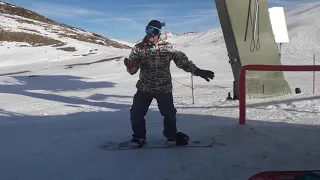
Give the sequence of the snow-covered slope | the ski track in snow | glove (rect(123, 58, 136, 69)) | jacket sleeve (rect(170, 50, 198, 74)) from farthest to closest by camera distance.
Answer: the snow-covered slope
jacket sleeve (rect(170, 50, 198, 74))
glove (rect(123, 58, 136, 69))
the ski track in snow

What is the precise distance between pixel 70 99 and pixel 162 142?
876 cm

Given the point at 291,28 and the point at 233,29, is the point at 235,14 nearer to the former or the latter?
the point at 233,29

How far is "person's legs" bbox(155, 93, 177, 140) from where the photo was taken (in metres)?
5.18

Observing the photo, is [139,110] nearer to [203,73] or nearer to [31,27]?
[203,73]

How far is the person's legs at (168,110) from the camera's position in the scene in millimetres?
5176

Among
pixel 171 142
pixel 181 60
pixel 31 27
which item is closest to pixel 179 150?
pixel 171 142

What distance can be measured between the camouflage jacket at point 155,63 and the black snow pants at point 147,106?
8cm

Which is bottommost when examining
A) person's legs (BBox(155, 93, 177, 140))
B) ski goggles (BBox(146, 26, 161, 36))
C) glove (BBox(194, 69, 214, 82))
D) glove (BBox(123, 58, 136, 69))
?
person's legs (BBox(155, 93, 177, 140))

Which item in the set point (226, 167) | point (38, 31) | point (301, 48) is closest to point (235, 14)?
point (226, 167)

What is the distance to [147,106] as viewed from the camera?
529 cm

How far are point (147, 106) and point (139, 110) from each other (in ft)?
0.38

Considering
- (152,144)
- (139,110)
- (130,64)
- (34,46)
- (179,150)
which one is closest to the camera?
(130,64)

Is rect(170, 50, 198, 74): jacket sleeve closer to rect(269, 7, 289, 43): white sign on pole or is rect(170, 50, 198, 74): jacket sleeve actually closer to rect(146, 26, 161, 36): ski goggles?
rect(146, 26, 161, 36): ski goggles

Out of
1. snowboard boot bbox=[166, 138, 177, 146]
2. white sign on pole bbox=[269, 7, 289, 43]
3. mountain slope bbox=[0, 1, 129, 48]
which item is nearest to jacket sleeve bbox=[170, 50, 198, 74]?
snowboard boot bbox=[166, 138, 177, 146]
